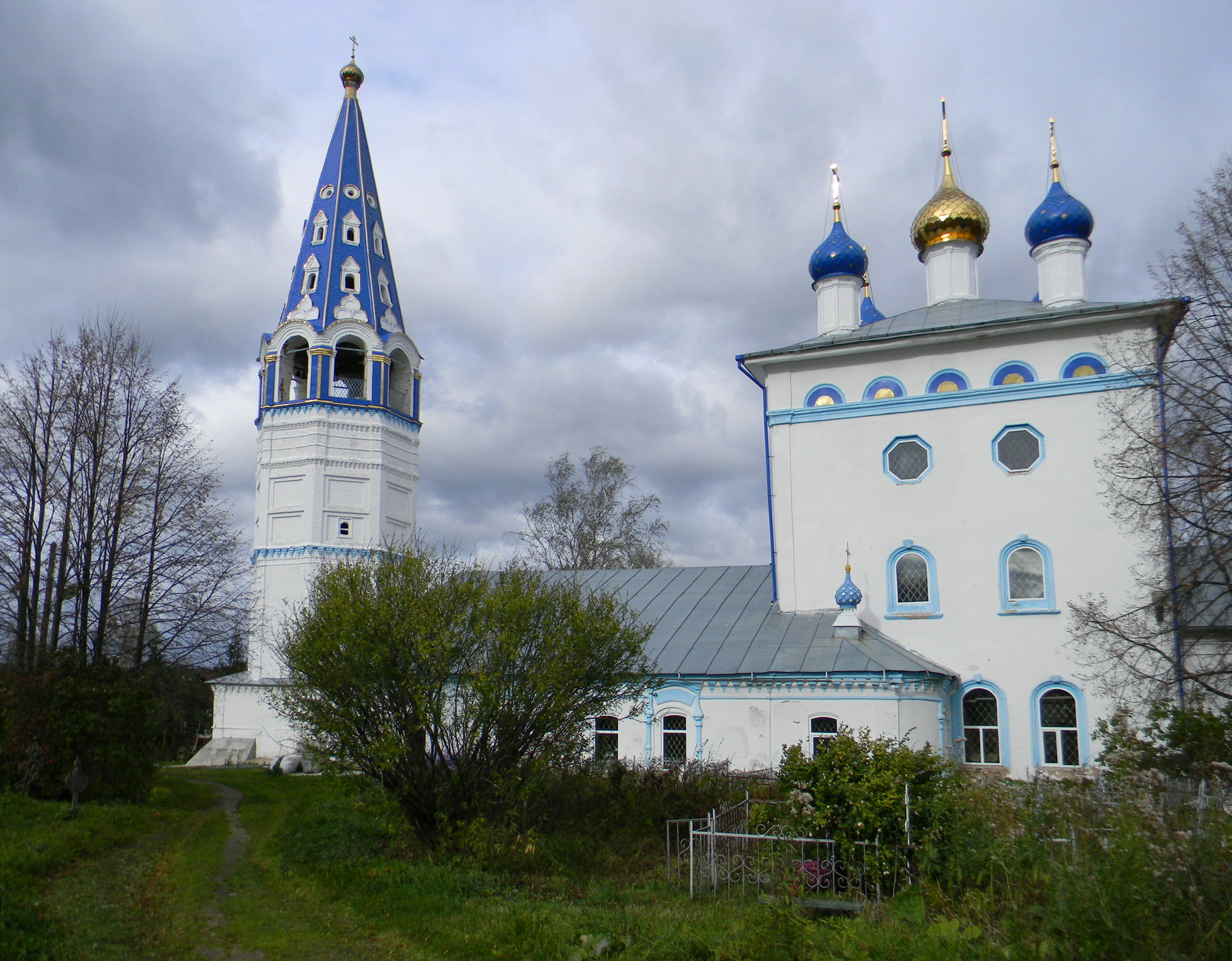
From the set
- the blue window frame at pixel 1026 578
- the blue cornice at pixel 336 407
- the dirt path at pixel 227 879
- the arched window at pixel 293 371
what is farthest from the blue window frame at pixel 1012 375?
the arched window at pixel 293 371

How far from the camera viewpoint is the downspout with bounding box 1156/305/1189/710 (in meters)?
13.4

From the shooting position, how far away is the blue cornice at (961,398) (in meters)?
17.2

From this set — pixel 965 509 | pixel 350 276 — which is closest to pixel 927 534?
pixel 965 509

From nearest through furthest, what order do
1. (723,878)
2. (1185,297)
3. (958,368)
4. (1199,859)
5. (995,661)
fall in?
1. (1199,859)
2. (723,878)
3. (1185,297)
4. (995,661)
5. (958,368)

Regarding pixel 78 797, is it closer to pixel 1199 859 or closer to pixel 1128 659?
pixel 1199 859

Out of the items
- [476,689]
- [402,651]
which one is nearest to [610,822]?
[476,689]

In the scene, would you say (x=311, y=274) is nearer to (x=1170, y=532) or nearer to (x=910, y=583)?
(x=910, y=583)

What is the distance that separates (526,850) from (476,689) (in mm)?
1847

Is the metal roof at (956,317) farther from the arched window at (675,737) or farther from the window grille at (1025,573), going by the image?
the arched window at (675,737)

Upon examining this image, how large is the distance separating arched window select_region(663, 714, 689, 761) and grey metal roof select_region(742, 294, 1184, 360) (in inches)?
291

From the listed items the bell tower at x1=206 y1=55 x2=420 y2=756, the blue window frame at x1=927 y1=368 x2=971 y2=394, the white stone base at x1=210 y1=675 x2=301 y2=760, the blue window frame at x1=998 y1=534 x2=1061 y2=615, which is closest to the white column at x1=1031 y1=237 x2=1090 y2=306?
the blue window frame at x1=927 y1=368 x2=971 y2=394

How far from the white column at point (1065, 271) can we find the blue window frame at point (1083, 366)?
2.04 metres

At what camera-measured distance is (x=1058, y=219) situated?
19.3 meters

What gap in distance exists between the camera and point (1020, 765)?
1648cm
